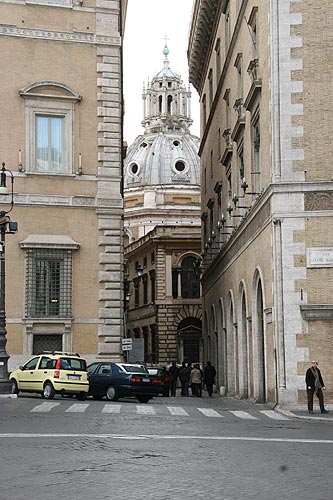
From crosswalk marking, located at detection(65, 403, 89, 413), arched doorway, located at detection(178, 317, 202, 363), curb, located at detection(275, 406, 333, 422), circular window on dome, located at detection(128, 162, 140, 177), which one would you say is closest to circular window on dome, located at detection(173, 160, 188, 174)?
circular window on dome, located at detection(128, 162, 140, 177)

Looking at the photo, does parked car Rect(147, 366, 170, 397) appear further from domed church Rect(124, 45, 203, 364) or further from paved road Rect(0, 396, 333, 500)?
paved road Rect(0, 396, 333, 500)

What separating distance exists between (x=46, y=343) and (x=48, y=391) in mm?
6141

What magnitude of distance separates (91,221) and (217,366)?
1433 centimetres

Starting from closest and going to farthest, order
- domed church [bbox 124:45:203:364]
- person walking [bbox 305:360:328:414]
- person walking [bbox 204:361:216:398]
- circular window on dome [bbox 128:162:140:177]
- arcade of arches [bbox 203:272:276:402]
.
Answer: person walking [bbox 305:360:328:414] < arcade of arches [bbox 203:272:276:402] < person walking [bbox 204:361:216:398] < domed church [bbox 124:45:203:364] < circular window on dome [bbox 128:162:140:177]

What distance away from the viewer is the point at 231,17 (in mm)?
40844

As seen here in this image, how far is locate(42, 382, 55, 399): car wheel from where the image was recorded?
2998 cm

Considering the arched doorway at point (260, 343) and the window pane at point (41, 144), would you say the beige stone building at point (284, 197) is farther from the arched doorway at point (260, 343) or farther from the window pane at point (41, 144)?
the window pane at point (41, 144)

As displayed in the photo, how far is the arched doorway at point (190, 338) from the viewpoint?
85137 mm

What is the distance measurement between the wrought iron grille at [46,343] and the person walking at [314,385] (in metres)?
13.4

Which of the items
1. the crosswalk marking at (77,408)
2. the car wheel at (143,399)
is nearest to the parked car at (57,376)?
the car wheel at (143,399)

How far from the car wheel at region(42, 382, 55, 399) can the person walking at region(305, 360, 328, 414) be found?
867cm

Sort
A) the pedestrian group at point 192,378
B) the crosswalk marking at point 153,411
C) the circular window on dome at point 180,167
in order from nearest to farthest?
1. the crosswalk marking at point 153,411
2. the pedestrian group at point 192,378
3. the circular window on dome at point 180,167

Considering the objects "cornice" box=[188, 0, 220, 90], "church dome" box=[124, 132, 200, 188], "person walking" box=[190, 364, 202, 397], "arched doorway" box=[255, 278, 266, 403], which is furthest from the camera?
"church dome" box=[124, 132, 200, 188]

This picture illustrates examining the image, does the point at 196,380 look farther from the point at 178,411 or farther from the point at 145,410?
the point at 145,410
